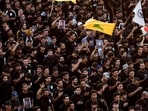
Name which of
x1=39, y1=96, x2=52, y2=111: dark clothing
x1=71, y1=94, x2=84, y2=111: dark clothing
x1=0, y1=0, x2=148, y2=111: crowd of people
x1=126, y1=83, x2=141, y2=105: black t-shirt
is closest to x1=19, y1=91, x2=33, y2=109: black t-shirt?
x1=0, y1=0, x2=148, y2=111: crowd of people

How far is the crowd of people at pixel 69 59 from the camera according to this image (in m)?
13.9

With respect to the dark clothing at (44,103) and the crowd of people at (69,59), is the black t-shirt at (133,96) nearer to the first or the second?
the crowd of people at (69,59)

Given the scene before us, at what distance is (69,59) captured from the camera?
1622 centimetres

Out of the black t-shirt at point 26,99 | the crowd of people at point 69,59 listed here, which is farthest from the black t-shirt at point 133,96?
the black t-shirt at point 26,99

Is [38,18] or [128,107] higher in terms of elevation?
[38,18]

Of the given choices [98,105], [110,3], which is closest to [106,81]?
[98,105]

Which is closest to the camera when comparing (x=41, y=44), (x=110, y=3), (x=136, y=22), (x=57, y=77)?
(x=57, y=77)

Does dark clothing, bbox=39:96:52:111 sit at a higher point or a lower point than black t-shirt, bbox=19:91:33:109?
lower

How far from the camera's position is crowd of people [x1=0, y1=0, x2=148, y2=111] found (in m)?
13.9

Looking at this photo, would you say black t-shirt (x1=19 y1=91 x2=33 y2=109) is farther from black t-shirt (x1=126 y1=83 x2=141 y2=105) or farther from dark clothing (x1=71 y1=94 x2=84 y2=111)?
black t-shirt (x1=126 y1=83 x2=141 y2=105)

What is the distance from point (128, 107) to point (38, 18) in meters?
5.31

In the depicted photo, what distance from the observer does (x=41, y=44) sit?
16.4m

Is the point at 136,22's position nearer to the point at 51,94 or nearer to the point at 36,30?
the point at 36,30

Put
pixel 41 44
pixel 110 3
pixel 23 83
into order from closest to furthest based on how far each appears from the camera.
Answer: pixel 23 83 < pixel 41 44 < pixel 110 3
